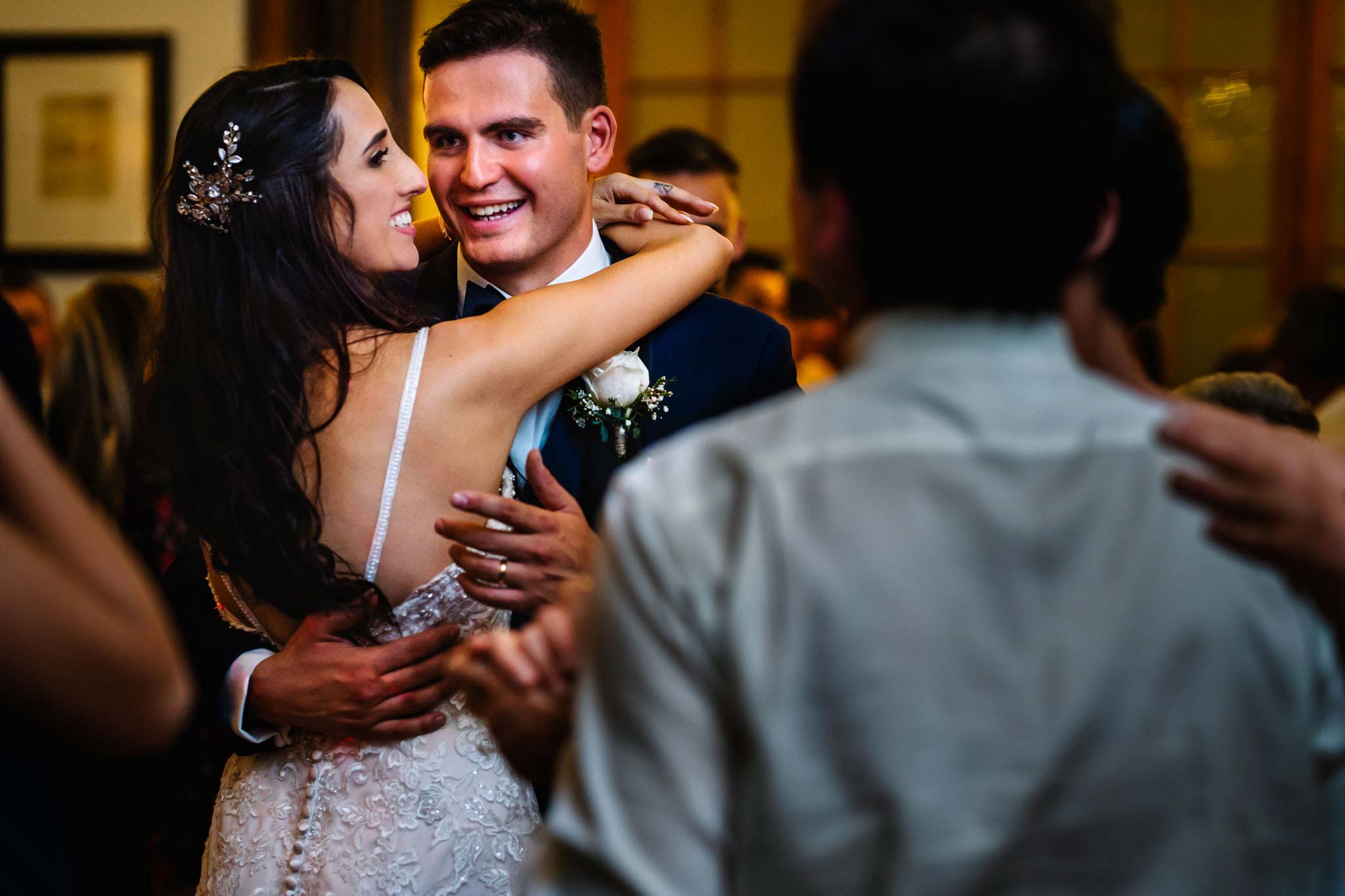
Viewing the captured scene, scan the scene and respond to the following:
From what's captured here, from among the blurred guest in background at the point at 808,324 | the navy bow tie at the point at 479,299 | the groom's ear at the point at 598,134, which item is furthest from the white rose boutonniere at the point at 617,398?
the blurred guest in background at the point at 808,324

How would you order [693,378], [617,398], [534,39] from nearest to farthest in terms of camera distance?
[617,398], [693,378], [534,39]

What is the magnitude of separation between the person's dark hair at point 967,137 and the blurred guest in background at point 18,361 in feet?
4.69

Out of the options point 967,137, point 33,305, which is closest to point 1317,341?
point 967,137

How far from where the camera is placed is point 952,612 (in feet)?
2.83

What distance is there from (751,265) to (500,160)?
2.12m

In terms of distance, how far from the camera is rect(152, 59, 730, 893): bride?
1.67m

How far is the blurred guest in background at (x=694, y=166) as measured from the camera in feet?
11.5

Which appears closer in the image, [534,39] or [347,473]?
[347,473]

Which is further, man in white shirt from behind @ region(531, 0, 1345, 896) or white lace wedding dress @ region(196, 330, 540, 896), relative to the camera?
white lace wedding dress @ region(196, 330, 540, 896)

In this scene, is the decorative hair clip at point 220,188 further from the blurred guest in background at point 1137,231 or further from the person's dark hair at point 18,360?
the blurred guest in background at point 1137,231

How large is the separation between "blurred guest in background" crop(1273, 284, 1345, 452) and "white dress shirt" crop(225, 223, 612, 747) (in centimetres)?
233

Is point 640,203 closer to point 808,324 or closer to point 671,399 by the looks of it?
point 671,399

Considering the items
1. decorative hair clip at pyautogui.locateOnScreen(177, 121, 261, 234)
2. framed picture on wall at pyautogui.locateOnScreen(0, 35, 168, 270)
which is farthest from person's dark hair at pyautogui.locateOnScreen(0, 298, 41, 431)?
framed picture on wall at pyautogui.locateOnScreen(0, 35, 168, 270)

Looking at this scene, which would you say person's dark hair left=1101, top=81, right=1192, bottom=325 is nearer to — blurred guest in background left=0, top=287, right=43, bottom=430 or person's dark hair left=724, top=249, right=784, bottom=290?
blurred guest in background left=0, top=287, right=43, bottom=430
